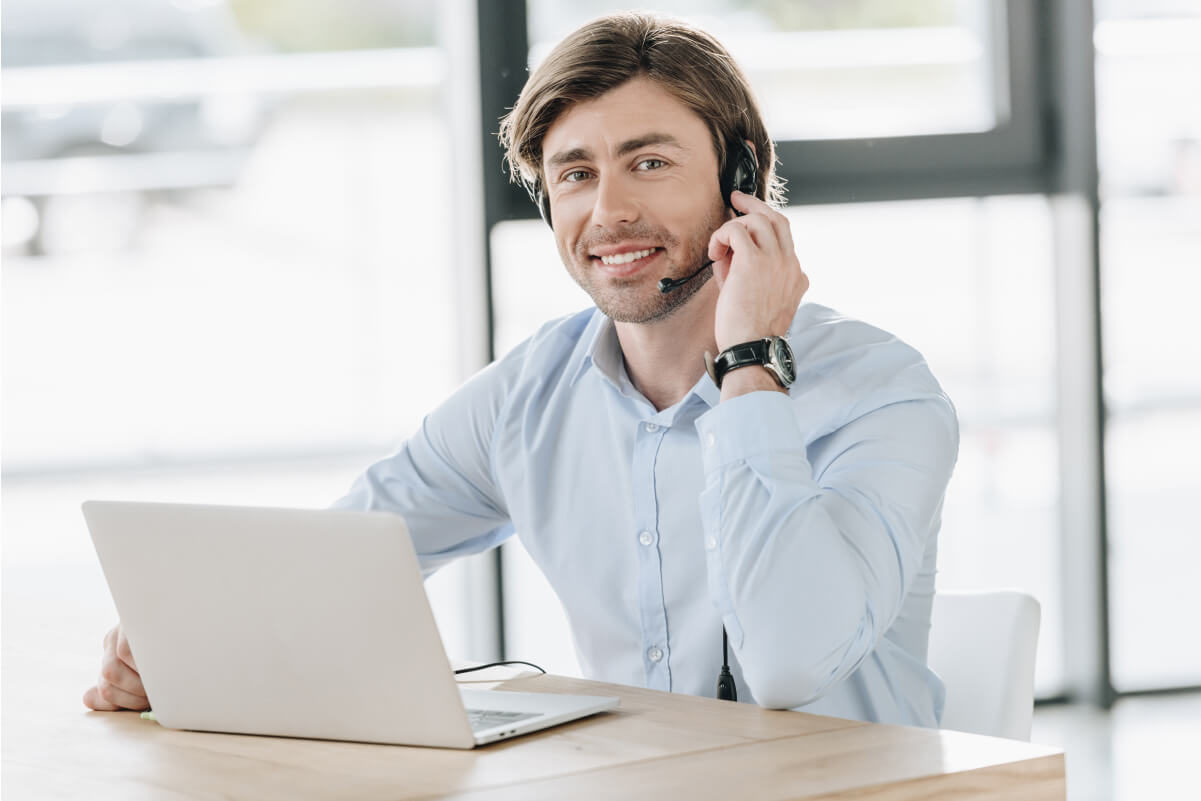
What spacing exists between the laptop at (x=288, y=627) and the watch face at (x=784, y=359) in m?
0.40

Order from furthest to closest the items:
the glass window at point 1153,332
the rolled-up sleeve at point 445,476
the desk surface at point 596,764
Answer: the glass window at point 1153,332 → the rolled-up sleeve at point 445,476 → the desk surface at point 596,764

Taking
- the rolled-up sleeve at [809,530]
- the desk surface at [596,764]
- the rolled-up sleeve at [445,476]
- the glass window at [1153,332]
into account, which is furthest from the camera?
the glass window at [1153,332]

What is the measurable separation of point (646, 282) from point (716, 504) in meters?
0.47

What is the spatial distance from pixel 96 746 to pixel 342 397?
87.1 inches

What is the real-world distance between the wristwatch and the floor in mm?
1844

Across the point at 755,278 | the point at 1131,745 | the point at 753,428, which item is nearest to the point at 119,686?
the point at 753,428

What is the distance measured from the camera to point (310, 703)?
3.92ft

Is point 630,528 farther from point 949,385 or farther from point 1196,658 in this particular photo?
point 1196,658

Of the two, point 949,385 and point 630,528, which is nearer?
point 630,528

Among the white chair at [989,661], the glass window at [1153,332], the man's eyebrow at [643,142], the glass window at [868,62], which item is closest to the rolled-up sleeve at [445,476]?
the man's eyebrow at [643,142]

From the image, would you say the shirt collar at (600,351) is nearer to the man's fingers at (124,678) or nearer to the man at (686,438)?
the man at (686,438)

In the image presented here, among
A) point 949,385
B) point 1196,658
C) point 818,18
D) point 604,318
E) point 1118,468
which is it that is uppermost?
point 818,18

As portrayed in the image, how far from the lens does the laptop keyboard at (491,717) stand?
121 cm

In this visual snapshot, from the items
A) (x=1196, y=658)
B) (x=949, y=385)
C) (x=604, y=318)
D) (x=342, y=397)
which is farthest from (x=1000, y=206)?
(x=604, y=318)
